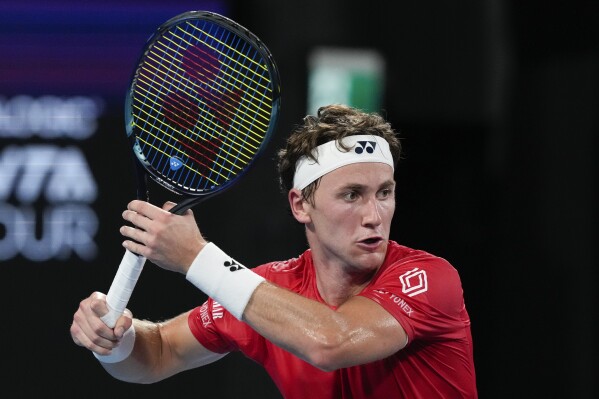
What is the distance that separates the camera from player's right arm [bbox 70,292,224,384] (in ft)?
12.1

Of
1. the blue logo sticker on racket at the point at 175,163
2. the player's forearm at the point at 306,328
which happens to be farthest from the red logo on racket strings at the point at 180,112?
the player's forearm at the point at 306,328


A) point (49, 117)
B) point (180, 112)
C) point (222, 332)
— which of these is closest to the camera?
point (222, 332)

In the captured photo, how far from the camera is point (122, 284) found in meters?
3.61

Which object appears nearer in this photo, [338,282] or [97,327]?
[97,327]

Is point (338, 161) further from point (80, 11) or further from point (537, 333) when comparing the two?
point (537, 333)

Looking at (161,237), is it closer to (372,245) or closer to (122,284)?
(122,284)

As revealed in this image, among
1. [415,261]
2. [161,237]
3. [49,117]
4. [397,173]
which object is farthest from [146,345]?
[397,173]

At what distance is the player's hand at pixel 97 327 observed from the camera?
3.67 meters

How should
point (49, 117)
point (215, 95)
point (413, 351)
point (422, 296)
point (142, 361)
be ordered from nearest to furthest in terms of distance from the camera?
point (422, 296) → point (413, 351) → point (142, 361) → point (215, 95) → point (49, 117)

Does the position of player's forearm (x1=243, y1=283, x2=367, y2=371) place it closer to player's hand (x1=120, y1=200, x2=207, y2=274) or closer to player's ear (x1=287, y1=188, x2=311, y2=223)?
player's hand (x1=120, y1=200, x2=207, y2=274)

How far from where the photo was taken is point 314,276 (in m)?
4.19

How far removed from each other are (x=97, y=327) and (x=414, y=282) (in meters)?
1.00

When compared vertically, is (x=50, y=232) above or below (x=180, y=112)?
below

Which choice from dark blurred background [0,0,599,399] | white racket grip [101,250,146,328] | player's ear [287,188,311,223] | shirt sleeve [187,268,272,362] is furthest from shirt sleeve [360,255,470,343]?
dark blurred background [0,0,599,399]
